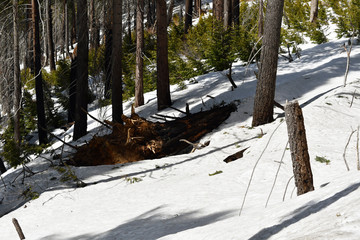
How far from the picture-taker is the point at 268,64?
8.29 meters

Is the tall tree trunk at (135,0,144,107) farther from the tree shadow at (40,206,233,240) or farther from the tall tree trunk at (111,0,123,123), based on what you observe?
the tree shadow at (40,206,233,240)

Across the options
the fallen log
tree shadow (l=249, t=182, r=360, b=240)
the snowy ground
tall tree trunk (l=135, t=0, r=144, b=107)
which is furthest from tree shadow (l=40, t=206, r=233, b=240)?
tall tree trunk (l=135, t=0, r=144, b=107)

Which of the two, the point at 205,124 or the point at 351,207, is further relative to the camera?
the point at 205,124

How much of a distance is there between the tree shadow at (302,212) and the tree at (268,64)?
5.21 meters

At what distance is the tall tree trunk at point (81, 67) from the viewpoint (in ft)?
35.6

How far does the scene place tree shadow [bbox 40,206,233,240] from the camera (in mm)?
4578

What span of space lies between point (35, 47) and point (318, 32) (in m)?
11.2

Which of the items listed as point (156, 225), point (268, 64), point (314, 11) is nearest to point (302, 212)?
point (156, 225)

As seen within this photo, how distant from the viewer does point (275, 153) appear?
22.5 ft

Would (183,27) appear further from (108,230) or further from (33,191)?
(108,230)

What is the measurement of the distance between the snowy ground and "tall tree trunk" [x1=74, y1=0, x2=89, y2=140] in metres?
Answer: 2.25

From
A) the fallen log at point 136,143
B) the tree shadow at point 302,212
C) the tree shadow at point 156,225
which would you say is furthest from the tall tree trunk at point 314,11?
the tree shadow at point 302,212

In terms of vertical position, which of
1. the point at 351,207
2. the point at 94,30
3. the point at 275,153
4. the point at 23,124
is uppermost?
the point at 94,30

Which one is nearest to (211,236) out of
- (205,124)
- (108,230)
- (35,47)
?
(108,230)
